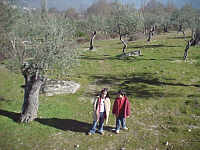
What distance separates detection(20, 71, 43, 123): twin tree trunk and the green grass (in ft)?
1.64

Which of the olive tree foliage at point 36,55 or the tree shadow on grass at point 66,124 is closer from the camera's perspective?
the tree shadow on grass at point 66,124

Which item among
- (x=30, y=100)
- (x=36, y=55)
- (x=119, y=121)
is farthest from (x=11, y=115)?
(x=119, y=121)

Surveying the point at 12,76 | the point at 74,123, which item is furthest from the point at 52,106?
the point at 12,76

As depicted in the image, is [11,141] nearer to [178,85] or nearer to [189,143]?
[189,143]

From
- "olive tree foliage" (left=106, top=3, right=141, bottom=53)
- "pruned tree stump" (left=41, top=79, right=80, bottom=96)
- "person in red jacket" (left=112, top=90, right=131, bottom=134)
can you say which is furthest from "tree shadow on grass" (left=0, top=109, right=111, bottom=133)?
"olive tree foliage" (left=106, top=3, right=141, bottom=53)

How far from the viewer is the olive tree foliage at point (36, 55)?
36.0 ft

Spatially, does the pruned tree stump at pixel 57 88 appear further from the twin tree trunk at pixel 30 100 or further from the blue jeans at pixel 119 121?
the blue jeans at pixel 119 121

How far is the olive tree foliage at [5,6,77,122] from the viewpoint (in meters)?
11.0

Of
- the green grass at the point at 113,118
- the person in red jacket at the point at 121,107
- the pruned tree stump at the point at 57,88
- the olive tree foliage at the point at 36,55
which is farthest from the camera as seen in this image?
the pruned tree stump at the point at 57,88

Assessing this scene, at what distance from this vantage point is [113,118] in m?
12.2

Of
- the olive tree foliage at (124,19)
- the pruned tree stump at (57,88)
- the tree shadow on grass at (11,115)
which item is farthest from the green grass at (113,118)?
the olive tree foliage at (124,19)

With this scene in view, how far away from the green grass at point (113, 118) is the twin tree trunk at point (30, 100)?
501mm

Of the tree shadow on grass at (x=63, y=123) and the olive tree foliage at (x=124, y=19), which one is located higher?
the olive tree foliage at (x=124, y=19)

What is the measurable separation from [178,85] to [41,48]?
12.9 metres
